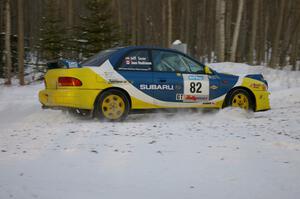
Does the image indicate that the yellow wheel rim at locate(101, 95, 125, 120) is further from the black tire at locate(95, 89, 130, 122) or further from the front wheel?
the front wheel

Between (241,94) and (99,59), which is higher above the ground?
(99,59)

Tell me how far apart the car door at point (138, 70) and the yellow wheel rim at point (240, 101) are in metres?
2.03

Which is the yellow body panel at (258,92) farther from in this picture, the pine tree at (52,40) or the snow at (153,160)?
the pine tree at (52,40)

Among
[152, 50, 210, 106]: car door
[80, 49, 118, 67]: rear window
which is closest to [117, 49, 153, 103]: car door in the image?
[152, 50, 210, 106]: car door

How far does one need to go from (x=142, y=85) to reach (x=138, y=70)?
33 centimetres

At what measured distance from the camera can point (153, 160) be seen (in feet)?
15.3

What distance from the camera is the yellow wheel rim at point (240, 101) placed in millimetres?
8664

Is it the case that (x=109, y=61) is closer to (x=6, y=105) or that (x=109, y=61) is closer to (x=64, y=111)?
(x=64, y=111)

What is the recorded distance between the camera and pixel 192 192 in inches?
148

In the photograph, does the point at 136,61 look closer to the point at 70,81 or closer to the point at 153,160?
the point at 70,81

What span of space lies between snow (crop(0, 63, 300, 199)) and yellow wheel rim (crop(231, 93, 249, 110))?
1459mm

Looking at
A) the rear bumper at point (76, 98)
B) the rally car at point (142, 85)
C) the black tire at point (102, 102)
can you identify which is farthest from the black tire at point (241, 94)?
the rear bumper at point (76, 98)

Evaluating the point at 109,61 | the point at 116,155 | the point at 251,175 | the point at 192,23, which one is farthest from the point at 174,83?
the point at 192,23

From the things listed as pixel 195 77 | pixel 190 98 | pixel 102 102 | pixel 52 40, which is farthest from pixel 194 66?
pixel 52 40
